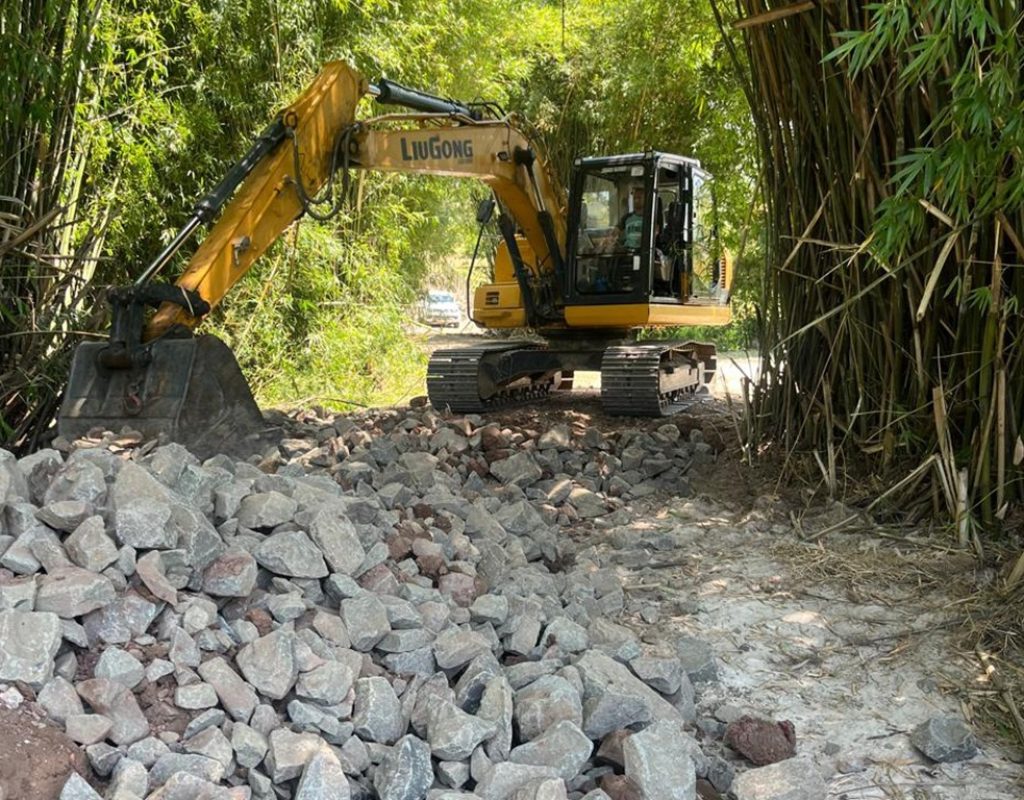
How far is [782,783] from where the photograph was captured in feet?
6.59

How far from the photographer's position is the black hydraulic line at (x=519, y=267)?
681 cm

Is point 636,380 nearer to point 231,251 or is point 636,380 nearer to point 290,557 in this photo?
point 231,251

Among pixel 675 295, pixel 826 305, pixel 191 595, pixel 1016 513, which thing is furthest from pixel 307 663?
pixel 675 295

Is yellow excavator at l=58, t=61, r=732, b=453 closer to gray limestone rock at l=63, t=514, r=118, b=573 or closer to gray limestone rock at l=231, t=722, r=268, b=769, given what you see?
gray limestone rock at l=63, t=514, r=118, b=573

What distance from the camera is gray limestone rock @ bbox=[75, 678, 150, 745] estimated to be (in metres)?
1.76

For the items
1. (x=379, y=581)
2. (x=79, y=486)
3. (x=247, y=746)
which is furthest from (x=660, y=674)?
(x=79, y=486)

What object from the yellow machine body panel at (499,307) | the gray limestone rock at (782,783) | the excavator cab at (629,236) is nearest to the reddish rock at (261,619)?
the gray limestone rock at (782,783)

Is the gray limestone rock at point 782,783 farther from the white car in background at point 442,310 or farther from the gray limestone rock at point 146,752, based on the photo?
the white car in background at point 442,310

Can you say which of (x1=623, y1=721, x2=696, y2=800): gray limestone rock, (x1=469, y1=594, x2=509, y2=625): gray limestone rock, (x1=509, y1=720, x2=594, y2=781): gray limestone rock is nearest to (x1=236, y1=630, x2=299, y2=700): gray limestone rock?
(x1=509, y1=720, x2=594, y2=781): gray limestone rock

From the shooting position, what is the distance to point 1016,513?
3.23 meters

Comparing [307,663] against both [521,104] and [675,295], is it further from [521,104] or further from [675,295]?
[521,104]

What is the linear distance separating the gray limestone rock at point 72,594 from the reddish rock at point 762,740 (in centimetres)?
137

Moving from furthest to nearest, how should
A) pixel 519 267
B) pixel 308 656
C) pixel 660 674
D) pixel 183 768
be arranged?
pixel 519 267
pixel 660 674
pixel 308 656
pixel 183 768

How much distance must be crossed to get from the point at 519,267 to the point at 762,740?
16.3 feet
